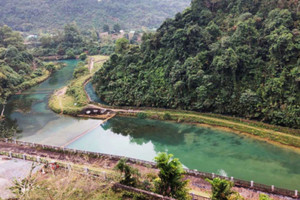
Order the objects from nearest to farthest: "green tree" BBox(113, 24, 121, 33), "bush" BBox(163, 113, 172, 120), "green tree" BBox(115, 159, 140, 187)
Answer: "green tree" BBox(115, 159, 140, 187)
"bush" BBox(163, 113, 172, 120)
"green tree" BBox(113, 24, 121, 33)

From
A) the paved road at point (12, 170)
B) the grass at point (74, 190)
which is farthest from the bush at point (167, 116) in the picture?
the paved road at point (12, 170)

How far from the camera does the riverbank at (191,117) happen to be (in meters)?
24.9

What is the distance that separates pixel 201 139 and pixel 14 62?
45784 millimetres

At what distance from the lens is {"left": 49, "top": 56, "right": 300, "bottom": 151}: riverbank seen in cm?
2486

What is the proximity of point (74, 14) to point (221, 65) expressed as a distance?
11007 centimetres

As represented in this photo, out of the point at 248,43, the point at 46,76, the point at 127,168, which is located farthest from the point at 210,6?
the point at 46,76

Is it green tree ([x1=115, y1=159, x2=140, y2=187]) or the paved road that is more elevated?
green tree ([x1=115, y1=159, x2=140, y2=187])

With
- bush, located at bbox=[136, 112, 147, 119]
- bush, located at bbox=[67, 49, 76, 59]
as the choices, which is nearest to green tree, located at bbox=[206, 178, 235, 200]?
bush, located at bbox=[136, 112, 147, 119]

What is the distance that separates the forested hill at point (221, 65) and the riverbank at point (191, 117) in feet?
3.17

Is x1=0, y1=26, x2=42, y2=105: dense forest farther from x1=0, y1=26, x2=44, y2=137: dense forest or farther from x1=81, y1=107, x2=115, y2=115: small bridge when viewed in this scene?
x1=81, y1=107, x2=115, y2=115: small bridge

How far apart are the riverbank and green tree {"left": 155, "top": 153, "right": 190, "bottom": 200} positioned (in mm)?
14475

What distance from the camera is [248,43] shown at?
1224 inches

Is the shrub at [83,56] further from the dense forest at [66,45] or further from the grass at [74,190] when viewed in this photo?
the grass at [74,190]

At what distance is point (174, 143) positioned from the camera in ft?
88.5
